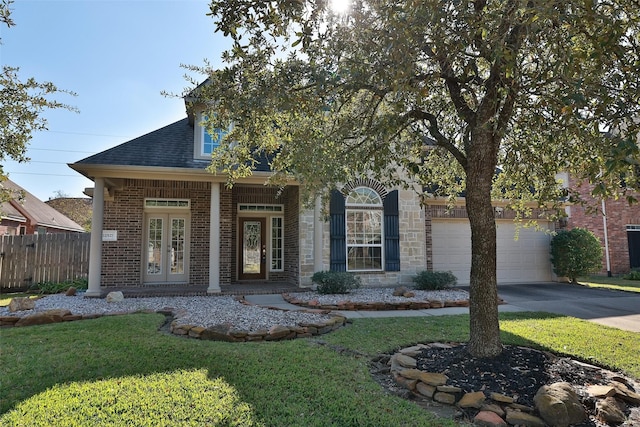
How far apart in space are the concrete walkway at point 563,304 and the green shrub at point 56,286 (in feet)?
18.3

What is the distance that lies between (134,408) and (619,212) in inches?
824

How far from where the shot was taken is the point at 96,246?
8.96 meters

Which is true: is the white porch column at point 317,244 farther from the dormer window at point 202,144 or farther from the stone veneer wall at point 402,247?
the dormer window at point 202,144

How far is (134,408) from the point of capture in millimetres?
3242

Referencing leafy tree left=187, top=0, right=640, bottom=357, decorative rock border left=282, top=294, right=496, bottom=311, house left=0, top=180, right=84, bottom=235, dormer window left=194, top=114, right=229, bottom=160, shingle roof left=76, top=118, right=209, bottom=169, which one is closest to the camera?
leafy tree left=187, top=0, right=640, bottom=357

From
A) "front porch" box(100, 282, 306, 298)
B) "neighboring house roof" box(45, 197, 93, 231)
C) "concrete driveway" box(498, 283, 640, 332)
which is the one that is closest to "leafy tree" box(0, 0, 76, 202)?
"front porch" box(100, 282, 306, 298)

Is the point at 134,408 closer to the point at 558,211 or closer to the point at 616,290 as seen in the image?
the point at 558,211

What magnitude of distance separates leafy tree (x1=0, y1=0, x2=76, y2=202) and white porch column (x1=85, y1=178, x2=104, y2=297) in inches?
123

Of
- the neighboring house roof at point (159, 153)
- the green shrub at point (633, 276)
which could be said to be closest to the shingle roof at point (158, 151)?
the neighboring house roof at point (159, 153)

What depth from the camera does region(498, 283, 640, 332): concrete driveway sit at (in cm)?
748

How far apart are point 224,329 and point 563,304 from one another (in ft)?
27.0

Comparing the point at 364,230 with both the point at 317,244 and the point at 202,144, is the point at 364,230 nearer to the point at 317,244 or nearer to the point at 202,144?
the point at 317,244

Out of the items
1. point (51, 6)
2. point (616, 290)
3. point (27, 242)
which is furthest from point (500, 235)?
point (27, 242)

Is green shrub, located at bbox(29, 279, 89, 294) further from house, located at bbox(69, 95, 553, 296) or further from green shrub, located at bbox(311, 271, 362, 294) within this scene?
green shrub, located at bbox(311, 271, 362, 294)
